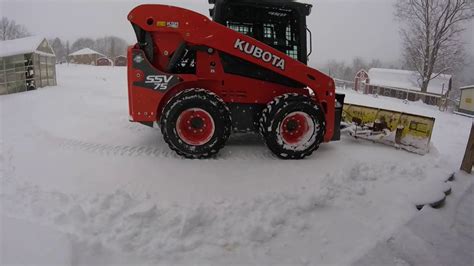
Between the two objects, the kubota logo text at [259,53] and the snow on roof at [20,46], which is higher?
the snow on roof at [20,46]

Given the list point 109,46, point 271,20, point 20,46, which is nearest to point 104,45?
point 109,46

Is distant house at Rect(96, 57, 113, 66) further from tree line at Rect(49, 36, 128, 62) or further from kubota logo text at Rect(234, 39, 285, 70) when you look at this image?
kubota logo text at Rect(234, 39, 285, 70)

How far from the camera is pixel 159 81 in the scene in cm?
477

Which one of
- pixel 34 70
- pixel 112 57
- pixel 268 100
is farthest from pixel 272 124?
pixel 112 57

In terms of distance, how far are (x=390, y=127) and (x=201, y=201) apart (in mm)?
4141

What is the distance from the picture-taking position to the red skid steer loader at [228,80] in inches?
182

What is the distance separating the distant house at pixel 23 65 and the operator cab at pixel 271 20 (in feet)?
57.0

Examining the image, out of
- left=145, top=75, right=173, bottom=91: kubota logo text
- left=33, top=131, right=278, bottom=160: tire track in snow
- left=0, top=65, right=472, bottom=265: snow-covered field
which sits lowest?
left=0, top=65, right=472, bottom=265: snow-covered field

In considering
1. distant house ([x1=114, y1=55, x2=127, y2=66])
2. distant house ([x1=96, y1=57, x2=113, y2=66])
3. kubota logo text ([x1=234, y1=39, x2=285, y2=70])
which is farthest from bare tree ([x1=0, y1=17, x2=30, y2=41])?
distant house ([x1=114, y1=55, x2=127, y2=66])

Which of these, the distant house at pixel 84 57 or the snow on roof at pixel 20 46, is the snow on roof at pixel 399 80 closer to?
the snow on roof at pixel 20 46

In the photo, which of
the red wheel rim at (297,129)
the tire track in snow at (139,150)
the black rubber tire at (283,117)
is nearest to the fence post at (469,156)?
the black rubber tire at (283,117)

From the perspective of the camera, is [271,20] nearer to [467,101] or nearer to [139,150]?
[139,150]

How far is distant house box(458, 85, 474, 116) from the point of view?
23.9m

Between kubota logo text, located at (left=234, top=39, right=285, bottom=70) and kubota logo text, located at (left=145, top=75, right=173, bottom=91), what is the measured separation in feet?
3.73
